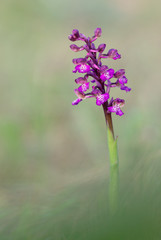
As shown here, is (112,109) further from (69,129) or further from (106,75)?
(69,129)

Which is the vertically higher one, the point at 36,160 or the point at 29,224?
the point at 36,160

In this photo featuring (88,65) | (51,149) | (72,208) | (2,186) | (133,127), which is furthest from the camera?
(51,149)

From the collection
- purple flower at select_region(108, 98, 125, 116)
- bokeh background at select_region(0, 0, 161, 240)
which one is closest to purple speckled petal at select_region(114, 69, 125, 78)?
purple flower at select_region(108, 98, 125, 116)

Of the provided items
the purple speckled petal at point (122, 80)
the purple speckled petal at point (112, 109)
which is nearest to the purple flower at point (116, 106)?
the purple speckled petal at point (112, 109)

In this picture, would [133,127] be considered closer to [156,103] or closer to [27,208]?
[156,103]

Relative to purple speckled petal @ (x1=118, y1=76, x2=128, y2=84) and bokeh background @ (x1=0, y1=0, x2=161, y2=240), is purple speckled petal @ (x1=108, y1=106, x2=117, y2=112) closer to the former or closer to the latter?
purple speckled petal @ (x1=118, y1=76, x2=128, y2=84)

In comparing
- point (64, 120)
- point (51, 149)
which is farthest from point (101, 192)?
point (64, 120)

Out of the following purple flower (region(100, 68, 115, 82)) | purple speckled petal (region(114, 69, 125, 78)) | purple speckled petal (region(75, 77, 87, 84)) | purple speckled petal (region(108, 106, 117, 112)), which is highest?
purple speckled petal (region(114, 69, 125, 78))

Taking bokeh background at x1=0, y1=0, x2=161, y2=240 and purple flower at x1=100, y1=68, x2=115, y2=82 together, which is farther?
purple flower at x1=100, y1=68, x2=115, y2=82
